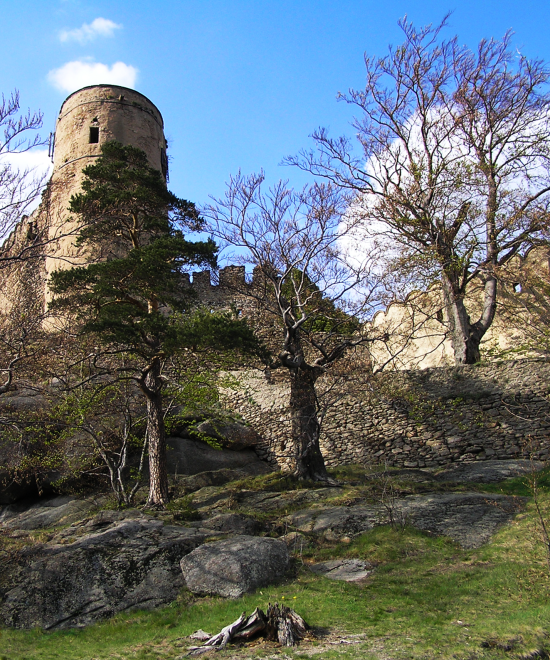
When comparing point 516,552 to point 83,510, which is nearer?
point 516,552

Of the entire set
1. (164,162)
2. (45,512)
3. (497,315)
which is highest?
(164,162)

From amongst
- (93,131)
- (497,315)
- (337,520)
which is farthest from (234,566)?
(93,131)

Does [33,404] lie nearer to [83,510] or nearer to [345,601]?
[83,510]

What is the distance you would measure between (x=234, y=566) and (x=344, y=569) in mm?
1616

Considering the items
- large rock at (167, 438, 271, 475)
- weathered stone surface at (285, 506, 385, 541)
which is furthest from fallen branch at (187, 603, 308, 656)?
large rock at (167, 438, 271, 475)

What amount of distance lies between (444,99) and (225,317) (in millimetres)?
10970

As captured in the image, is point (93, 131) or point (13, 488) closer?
point (13, 488)

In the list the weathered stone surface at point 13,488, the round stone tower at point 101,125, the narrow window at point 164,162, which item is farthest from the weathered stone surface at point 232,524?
the narrow window at point 164,162

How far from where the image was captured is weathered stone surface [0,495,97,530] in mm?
12273

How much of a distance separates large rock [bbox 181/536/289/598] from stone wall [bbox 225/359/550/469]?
5.92 m

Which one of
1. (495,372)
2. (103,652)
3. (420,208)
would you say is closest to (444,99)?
(420,208)

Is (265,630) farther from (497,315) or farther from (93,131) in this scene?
(93,131)

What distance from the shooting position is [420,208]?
16.5 metres

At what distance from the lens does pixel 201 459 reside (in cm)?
1566
